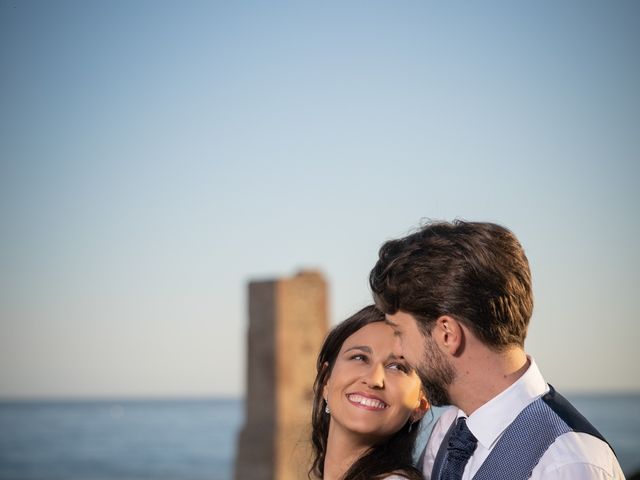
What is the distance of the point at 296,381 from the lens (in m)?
12.3

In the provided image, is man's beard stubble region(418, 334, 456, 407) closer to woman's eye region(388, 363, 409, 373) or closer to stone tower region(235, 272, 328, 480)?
woman's eye region(388, 363, 409, 373)

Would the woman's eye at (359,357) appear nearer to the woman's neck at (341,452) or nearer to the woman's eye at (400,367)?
the woman's eye at (400,367)

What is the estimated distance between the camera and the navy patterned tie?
7.57 ft

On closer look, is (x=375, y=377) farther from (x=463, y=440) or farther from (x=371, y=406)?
(x=463, y=440)

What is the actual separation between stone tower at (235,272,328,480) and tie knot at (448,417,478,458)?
981 centimetres

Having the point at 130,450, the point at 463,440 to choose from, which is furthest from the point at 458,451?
the point at 130,450

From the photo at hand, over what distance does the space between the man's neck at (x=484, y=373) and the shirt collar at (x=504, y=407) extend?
24 mm

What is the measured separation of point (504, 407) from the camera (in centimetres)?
220

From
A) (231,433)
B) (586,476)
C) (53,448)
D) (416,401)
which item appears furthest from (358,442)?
(231,433)

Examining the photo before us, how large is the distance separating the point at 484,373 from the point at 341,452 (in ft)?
2.29

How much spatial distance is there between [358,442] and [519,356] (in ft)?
2.22

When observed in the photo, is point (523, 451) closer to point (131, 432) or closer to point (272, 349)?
point (272, 349)

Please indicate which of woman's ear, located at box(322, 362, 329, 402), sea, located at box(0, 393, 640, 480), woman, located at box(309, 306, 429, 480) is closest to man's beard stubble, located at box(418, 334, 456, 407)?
woman, located at box(309, 306, 429, 480)

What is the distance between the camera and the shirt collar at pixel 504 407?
2188 mm
